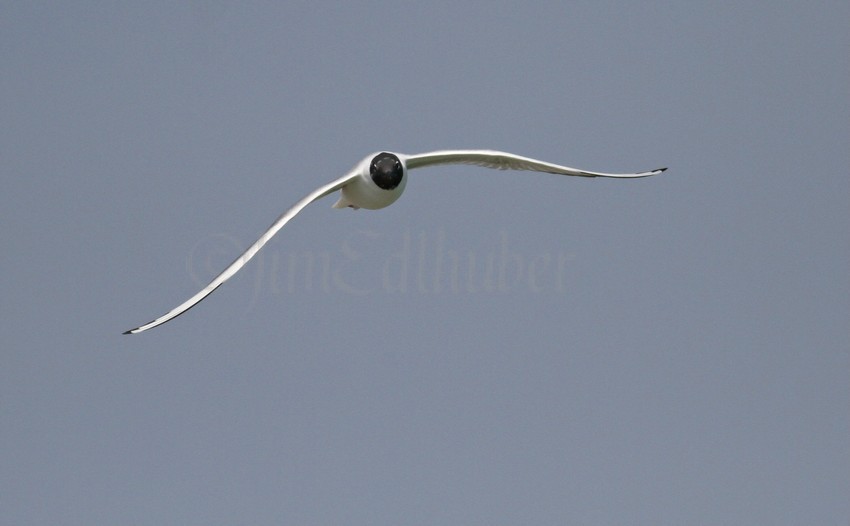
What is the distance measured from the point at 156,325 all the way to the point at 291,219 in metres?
4.54

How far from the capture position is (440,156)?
112 feet

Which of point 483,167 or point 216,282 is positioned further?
point 483,167

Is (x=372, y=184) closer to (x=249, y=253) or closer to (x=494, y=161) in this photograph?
(x=249, y=253)

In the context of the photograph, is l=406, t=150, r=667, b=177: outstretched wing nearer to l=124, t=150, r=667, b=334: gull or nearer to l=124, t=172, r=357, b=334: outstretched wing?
l=124, t=150, r=667, b=334: gull

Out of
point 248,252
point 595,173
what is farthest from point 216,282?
point 595,173

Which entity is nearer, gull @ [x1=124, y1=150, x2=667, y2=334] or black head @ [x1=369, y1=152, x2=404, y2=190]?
gull @ [x1=124, y1=150, x2=667, y2=334]

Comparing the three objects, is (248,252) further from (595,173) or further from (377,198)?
(595,173)

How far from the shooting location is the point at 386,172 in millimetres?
31562

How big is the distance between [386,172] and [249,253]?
425cm

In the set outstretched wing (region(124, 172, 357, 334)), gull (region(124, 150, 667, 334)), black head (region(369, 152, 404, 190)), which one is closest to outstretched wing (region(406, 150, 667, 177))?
gull (region(124, 150, 667, 334))

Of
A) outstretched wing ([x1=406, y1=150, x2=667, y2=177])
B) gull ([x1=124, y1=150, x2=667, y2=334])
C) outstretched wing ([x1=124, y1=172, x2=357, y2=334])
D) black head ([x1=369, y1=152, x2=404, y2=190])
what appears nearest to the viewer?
outstretched wing ([x1=124, y1=172, x2=357, y2=334])

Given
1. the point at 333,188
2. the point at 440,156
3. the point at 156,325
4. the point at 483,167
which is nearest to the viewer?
the point at 156,325

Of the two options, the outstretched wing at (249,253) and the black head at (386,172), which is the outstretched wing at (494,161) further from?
the outstretched wing at (249,253)

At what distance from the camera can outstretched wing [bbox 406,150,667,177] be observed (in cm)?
3372
